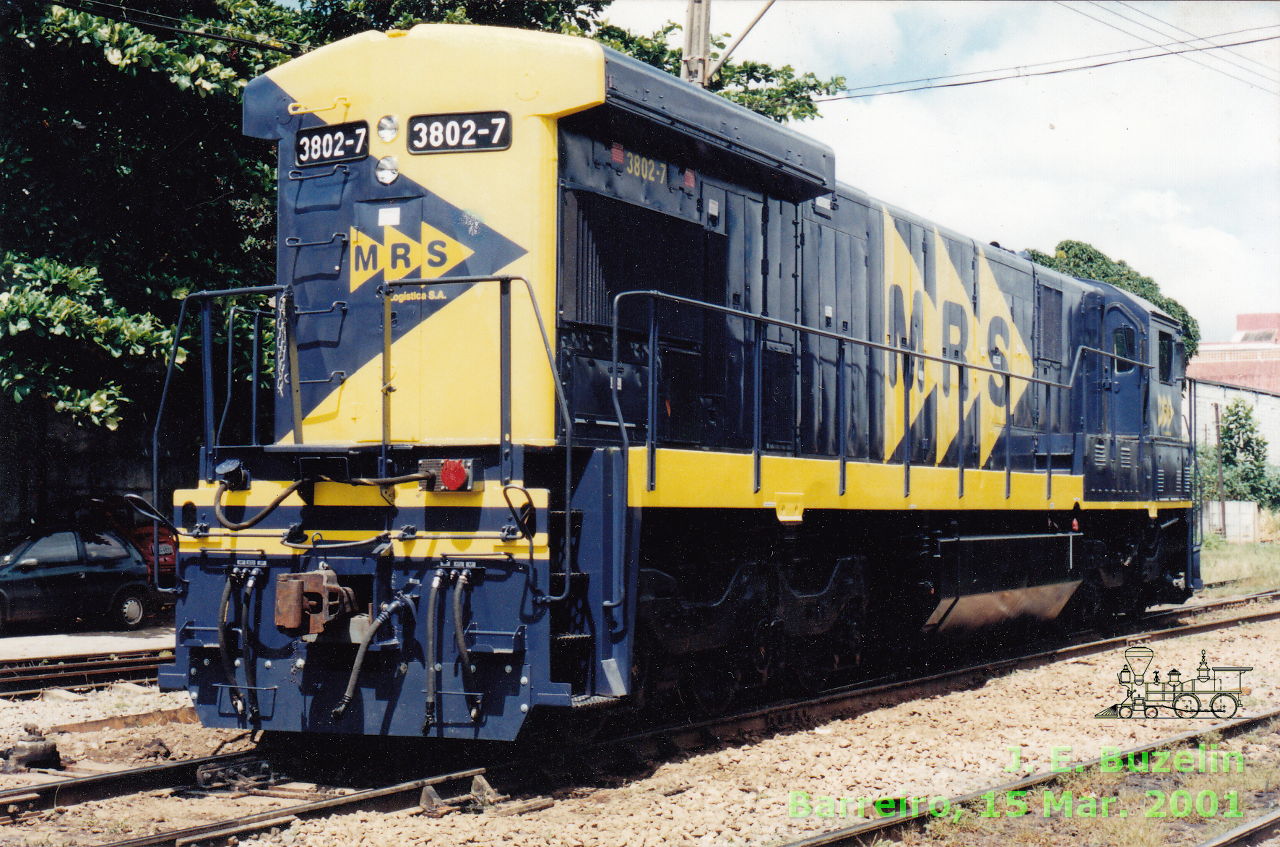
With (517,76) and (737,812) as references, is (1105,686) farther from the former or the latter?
(517,76)

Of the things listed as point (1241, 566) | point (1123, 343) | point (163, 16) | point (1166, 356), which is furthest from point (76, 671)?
point (1241, 566)

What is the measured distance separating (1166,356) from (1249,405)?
1221 inches

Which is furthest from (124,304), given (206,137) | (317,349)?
(317,349)

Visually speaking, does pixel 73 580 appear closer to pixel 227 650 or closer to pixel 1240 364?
pixel 227 650

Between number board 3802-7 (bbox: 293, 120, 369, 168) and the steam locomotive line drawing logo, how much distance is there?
19.9 ft

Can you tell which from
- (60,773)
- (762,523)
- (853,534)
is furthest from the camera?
(853,534)

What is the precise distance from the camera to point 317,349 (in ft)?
21.9

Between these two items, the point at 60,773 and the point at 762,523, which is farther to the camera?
the point at 762,523

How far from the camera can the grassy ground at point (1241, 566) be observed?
62.3ft

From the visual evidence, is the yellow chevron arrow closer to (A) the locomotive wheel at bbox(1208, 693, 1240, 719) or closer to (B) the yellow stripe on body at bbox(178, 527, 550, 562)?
(B) the yellow stripe on body at bbox(178, 527, 550, 562)

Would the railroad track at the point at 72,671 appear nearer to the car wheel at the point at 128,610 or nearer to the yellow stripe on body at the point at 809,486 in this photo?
the car wheel at the point at 128,610

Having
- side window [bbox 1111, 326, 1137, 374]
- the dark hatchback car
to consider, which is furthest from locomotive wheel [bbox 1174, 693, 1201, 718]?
the dark hatchback car

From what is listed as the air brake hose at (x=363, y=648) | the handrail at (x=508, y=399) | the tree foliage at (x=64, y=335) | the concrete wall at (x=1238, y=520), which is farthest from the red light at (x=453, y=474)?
the concrete wall at (x=1238, y=520)

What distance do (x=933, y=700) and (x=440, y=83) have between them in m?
5.39
